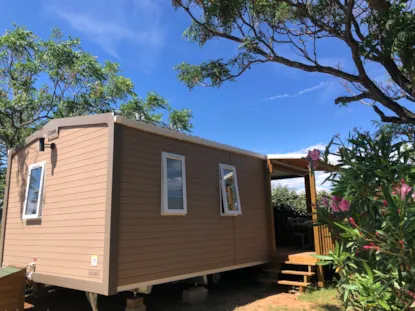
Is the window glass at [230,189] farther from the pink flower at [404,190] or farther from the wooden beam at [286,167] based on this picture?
the pink flower at [404,190]

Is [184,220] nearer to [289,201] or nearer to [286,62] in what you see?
[286,62]

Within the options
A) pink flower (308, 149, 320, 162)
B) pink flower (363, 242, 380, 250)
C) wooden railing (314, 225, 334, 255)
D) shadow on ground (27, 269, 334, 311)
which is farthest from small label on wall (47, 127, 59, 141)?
wooden railing (314, 225, 334, 255)

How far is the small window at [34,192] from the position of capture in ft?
19.9

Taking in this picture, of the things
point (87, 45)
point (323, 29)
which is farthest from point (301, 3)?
point (87, 45)

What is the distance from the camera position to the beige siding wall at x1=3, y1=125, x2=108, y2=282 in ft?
16.4

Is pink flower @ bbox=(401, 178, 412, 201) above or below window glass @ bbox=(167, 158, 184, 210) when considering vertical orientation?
below

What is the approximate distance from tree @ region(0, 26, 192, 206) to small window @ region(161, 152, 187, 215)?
4.79 metres

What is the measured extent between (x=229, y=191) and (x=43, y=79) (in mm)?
6319

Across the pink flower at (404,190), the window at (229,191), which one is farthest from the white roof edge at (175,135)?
the pink flower at (404,190)

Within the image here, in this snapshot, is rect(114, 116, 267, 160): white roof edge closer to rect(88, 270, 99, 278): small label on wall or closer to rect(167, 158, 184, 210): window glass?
rect(167, 158, 184, 210): window glass

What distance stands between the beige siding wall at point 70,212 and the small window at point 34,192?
12 cm

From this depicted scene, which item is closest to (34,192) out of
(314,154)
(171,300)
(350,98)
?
(171,300)

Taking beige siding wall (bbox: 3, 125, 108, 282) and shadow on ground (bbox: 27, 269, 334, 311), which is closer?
beige siding wall (bbox: 3, 125, 108, 282)

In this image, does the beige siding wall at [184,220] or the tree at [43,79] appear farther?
the tree at [43,79]
